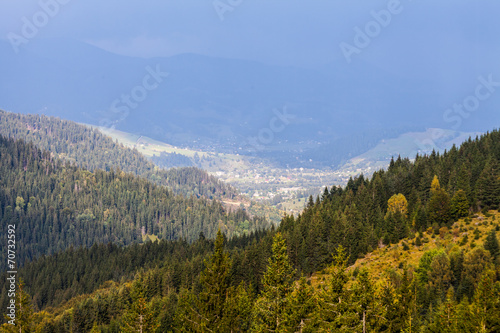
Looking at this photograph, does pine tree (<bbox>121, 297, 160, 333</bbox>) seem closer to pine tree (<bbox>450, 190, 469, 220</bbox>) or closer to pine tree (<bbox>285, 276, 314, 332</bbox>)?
pine tree (<bbox>285, 276, 314, 332</bbox>)

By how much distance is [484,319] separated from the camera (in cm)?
5147

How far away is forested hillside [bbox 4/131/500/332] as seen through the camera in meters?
49.6

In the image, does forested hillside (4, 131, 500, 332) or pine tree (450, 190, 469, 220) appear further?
pine tree (450, 190, 469, 220)

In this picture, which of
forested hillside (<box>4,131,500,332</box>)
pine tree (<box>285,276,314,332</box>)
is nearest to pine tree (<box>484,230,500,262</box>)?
forested hillside (<box>4,131,500,332</box>)

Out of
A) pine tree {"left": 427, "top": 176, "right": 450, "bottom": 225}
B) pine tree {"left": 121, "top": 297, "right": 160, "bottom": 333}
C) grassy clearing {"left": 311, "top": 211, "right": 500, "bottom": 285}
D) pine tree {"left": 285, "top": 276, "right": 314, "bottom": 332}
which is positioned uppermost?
pine tree {"left": 427, "top": 176, "right": 450, "bottom": 225}

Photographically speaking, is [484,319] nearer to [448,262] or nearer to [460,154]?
[448,262]

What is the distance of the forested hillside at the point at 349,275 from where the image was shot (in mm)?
49594

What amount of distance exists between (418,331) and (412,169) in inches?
4262

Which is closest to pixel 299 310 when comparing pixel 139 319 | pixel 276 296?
pixel 276 296

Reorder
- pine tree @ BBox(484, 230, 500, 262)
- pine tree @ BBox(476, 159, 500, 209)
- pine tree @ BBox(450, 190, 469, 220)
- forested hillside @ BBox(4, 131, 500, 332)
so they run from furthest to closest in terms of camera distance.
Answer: pine tree @ BBox(450, 190, 469, 220), pine tree @ BBox(476, 159, 500, 209), pine tree @ BBox(484, 230, 500, 262), forested hillside @ BBox(4, 131, 500, 332)

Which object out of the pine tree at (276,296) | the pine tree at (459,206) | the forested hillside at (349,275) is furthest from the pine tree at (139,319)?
the pine tree at (459,206)

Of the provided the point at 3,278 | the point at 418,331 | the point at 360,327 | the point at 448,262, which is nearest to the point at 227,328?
the point at 360,327

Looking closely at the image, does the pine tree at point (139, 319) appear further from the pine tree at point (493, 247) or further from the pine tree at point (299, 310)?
the pine tree at point (493, 247)

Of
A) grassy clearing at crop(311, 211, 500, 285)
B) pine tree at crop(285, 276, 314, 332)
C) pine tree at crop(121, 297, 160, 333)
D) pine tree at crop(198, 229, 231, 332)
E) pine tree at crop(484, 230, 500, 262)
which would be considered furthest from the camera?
grassy clearing at crop(311, 211, 500, 285)
